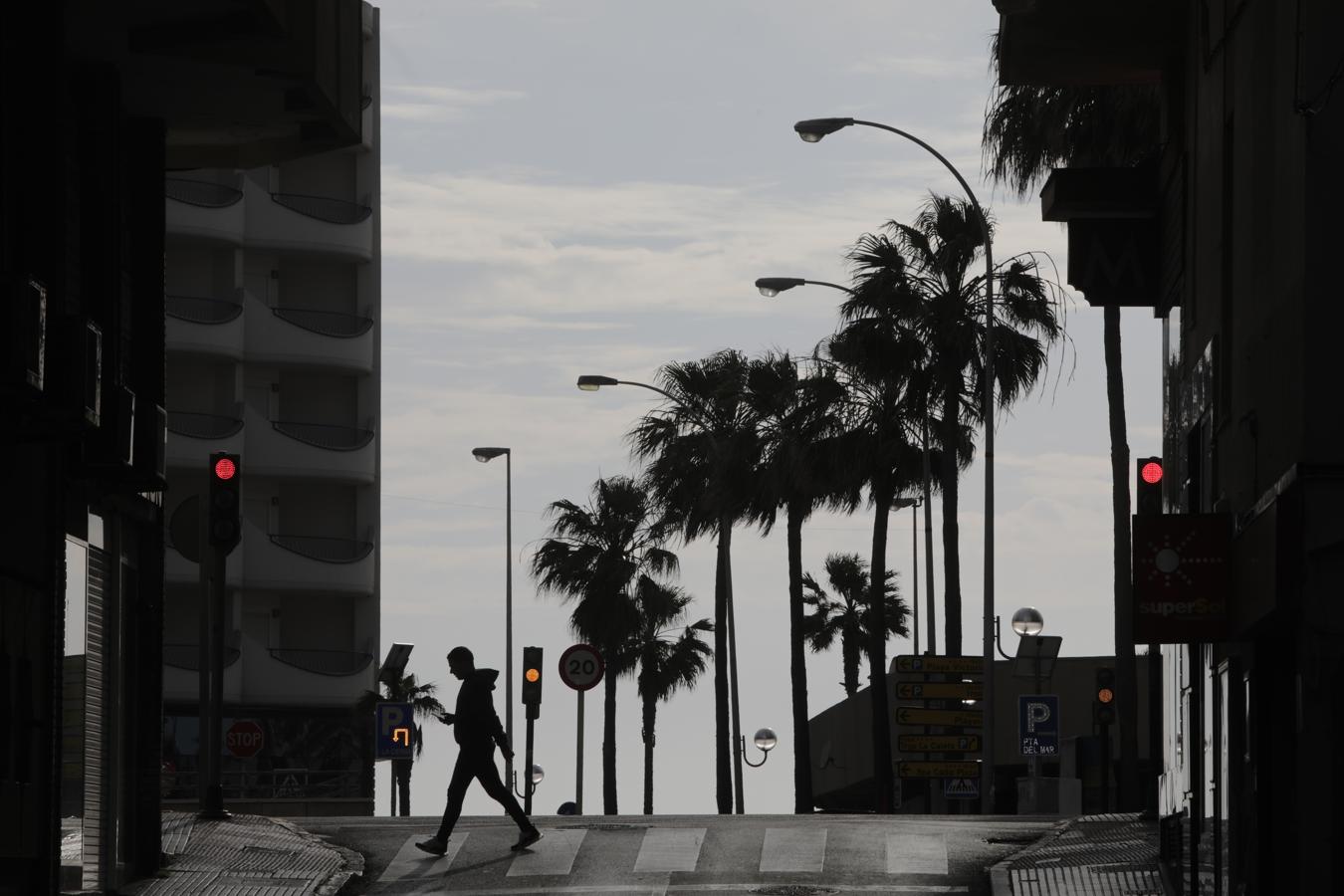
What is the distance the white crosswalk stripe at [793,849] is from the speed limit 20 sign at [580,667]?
1645cm

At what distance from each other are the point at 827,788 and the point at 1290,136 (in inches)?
2019

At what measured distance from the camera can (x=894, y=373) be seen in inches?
1706

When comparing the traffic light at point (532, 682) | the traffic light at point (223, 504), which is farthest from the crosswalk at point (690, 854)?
the traffic light at point (532, 682)

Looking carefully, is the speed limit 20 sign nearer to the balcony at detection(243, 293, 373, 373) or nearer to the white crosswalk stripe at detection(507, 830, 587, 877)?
the white crosswalk stripe at detection(507, 830, 587, 877)

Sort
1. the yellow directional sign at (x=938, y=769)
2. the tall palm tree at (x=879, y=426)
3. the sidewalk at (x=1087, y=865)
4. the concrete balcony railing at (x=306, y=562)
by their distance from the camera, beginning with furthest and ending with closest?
the concrete balcony railing at (x=306, y=562), the tall palm tree at (x=879, y=426), the yellow directional sign at (x=938, y=769), the sidewalk at (x=1087, y=865)

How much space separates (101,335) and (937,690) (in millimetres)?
19751

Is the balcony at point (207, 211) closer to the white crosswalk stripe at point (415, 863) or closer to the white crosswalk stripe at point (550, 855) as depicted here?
the white crosswalk stripe at point (550, 855)

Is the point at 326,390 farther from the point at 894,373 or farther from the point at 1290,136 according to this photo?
the point at 1290,136

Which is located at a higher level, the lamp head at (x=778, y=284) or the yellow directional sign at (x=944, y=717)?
the lamp head at (x=778, y=284)

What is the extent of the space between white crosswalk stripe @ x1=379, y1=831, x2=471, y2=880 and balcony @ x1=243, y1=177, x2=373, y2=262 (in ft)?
153

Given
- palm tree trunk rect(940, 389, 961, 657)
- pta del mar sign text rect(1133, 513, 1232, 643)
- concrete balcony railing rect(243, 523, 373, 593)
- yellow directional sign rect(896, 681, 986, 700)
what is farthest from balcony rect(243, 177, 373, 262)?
pta del mar sign text rect(1133, 513, 1232, 643)

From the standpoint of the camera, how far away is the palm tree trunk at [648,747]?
75.9 meters

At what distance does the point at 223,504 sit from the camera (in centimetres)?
1984

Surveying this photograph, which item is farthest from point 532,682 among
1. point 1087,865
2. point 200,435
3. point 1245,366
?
point 200,435
